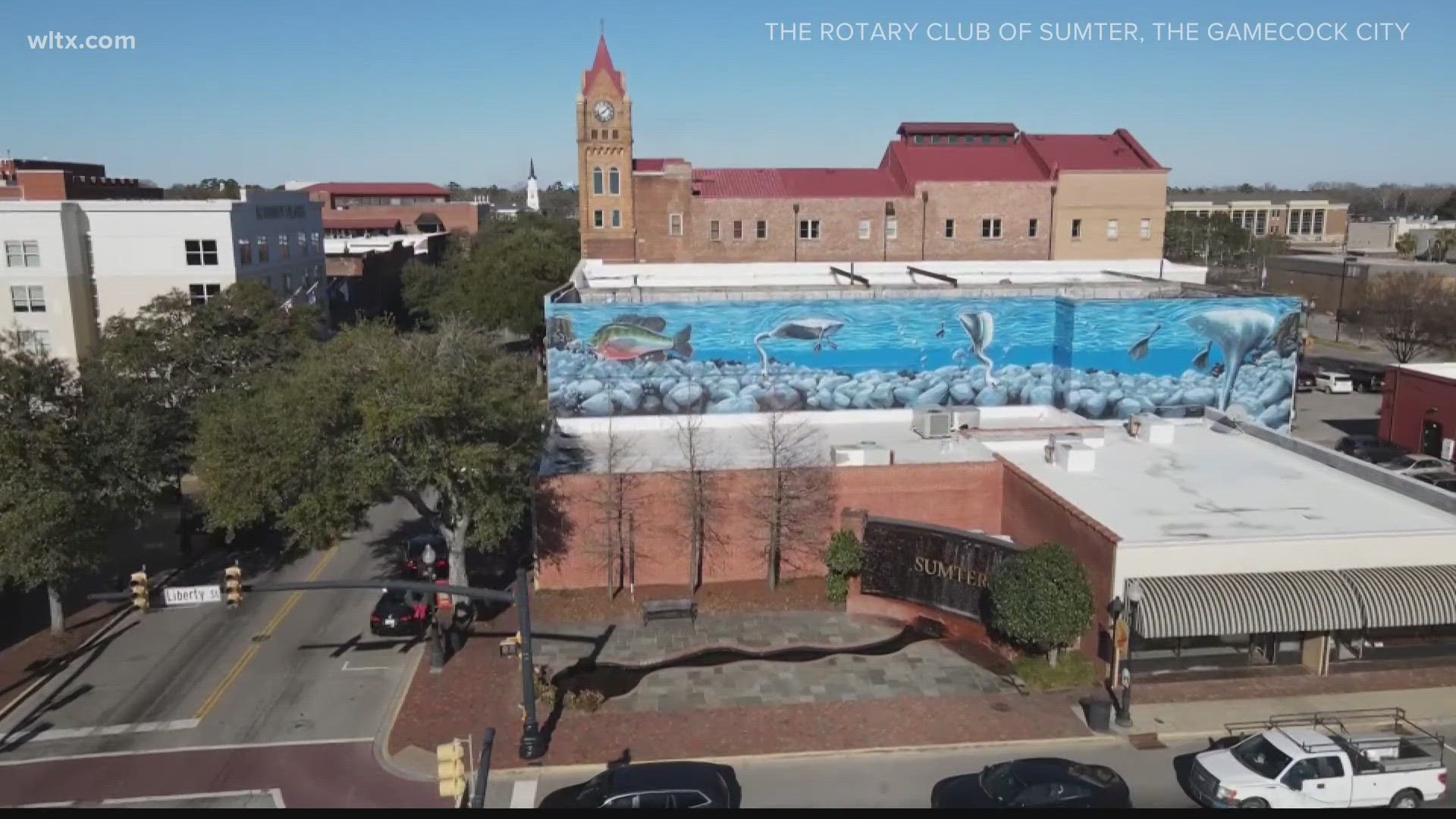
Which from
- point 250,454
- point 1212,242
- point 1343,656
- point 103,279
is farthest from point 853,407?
point 1212,242

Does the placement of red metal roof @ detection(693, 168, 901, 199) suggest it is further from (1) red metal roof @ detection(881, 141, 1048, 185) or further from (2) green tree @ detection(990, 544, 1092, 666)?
(2) green tree @ detection(990, 544, 1092, 666)

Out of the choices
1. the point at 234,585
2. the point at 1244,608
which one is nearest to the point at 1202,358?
the point at 1244,608

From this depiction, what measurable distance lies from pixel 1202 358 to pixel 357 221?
104685mm

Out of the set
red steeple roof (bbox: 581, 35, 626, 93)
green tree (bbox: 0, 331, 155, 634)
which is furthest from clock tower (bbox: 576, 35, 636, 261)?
green tree (bbox: 0, 331, 155, 634)

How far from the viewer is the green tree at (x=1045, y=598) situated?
76.7 ft

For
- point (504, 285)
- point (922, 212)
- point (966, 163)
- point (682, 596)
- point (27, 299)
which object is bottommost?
point (682, 596)

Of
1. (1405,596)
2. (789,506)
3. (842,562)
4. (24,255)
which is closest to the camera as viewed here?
(1405,596)

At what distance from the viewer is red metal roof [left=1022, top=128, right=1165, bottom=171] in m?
59.4

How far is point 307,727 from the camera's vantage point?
2270cm

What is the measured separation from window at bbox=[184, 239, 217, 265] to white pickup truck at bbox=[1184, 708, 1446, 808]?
5095 centimetres

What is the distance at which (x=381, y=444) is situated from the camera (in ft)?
84.4

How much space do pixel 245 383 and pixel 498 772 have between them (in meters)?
20.7

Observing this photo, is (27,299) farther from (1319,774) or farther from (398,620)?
(1319,774)

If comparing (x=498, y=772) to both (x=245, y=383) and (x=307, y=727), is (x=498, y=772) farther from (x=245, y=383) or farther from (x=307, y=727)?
(x=245, y=383)
